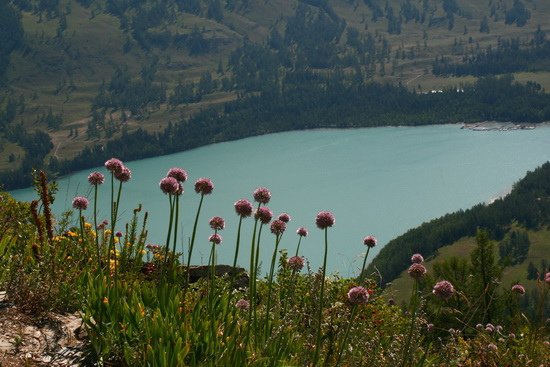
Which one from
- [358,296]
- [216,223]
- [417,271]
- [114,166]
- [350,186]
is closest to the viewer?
[358,296]

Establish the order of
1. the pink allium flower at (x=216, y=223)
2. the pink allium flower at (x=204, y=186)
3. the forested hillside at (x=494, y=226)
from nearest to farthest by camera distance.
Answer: the pink allium flower at (x=204, y=186), the pink allium flower at (x=216, y=223), the forested hillside at (x=494, y=226)

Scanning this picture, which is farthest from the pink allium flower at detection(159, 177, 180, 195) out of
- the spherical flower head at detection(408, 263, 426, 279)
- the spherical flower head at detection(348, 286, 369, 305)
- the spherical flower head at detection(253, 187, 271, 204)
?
the spherical flower head at detection(408, 263, 426, 279)

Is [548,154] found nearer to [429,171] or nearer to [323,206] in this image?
[429,171]

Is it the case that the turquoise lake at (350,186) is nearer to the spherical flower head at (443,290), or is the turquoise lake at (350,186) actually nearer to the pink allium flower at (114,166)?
the pink allium flower at (114,166)

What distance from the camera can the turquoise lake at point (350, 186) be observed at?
112m

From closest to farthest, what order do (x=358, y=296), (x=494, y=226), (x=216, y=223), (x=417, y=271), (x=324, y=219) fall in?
(x=358, y=296), (x=417, y=271), (x=324, y=219), (x=216, y=223), (x=494, y=226)

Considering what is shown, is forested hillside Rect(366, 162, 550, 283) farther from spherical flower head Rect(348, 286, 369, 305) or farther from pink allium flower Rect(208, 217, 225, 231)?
spherical flower head Rect(348, 286, 369, 305)

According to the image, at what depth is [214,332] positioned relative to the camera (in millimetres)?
5059

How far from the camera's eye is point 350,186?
151 metres

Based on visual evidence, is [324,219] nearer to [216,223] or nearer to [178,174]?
[216,223]

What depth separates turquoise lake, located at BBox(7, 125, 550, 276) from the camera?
112 m

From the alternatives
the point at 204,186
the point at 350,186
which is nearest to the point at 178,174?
the point at 204,186

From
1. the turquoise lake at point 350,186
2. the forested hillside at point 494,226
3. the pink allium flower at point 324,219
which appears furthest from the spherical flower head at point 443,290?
the forested hillside at point 494,226

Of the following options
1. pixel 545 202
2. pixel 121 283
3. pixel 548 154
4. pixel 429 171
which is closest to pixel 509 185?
pixel 545 202
